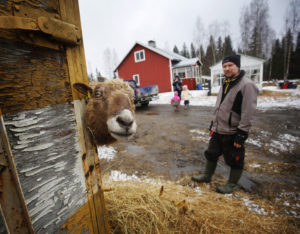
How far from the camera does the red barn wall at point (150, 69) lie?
2289 centimetres

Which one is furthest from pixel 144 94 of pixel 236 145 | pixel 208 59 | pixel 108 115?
pixel 208 59

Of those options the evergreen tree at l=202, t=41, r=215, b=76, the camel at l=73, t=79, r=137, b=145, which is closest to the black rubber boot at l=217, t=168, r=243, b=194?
the camel at l=73, t=79, r=137, b=145

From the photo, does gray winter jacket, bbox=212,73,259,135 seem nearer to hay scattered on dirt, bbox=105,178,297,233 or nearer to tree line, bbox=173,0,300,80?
hay scattered on dirt, bbox=105,178,297,233

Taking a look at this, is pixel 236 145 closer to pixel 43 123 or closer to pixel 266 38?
pixel 43 123

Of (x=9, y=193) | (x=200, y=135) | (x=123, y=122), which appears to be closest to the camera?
(x=9, y=193)

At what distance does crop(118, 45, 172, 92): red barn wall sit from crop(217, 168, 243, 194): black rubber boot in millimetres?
20805

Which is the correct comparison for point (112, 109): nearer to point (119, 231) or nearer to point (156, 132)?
point (119, 231)

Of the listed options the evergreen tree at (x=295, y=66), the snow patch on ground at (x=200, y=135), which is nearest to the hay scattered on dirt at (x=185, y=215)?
the snow patch on ground at (x=200, y=135)

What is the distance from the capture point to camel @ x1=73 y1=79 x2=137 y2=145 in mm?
1371

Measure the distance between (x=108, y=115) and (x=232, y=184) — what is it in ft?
8.94

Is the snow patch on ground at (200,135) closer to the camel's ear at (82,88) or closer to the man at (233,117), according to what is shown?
the man at (233,117)

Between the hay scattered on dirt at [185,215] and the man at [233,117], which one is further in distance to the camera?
the man at [233,117]

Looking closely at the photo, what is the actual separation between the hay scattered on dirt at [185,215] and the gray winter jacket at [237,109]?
121 centimetres

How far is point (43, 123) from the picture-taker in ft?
3.19
